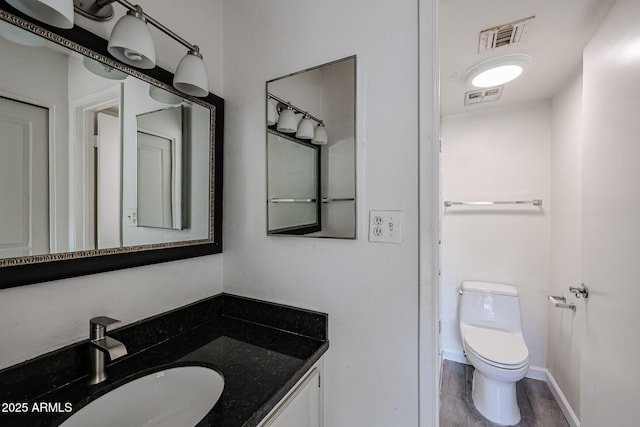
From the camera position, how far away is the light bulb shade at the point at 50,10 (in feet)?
1.92

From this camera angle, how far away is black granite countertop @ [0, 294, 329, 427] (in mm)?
634

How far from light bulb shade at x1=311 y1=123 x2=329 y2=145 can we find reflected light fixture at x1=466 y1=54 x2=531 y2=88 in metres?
1.28

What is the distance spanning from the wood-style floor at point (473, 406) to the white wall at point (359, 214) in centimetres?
125

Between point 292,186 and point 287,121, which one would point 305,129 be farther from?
point 292,186

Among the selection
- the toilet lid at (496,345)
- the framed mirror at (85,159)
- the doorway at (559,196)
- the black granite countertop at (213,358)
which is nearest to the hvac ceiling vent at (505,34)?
the doorway at (559,196)

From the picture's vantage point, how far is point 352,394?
97 cm

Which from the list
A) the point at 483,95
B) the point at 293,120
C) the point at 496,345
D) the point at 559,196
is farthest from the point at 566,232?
the point at 293,120

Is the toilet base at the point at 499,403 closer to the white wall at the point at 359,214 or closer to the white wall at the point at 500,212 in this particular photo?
the white wall at the point at 500,212

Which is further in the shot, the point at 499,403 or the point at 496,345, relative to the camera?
the point at 496,345

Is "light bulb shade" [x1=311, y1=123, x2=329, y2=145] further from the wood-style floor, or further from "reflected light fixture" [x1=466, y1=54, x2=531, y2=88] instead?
the wood-style floor

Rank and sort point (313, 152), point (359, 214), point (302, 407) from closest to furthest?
1. point (302, 407)
2. point (359, 214)
3. point (313, 152)

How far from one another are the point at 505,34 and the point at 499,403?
7.39 feet

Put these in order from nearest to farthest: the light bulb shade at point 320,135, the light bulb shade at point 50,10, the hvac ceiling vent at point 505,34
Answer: the light bulb shade at point 50,10
the light bulb shade at point 320,135
the hvac ceiling vent at point 505,34

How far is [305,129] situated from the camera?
3.60 feet
